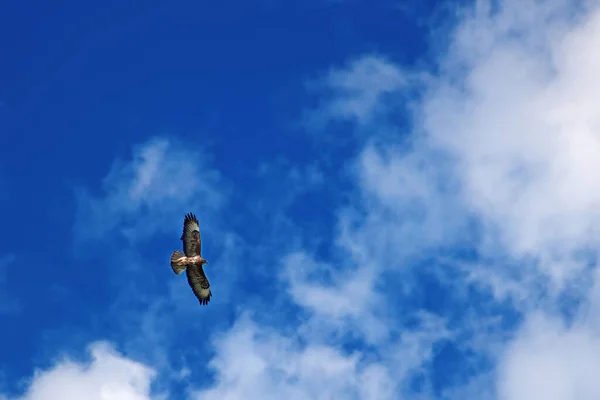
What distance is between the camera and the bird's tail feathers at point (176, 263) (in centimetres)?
5219

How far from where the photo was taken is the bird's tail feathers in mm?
52188

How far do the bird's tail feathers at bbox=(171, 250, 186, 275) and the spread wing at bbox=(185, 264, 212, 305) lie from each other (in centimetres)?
51

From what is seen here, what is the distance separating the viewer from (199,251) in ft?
172

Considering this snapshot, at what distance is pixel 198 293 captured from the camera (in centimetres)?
5381

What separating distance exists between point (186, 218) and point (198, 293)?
494 cm

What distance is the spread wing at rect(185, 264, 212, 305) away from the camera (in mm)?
52875

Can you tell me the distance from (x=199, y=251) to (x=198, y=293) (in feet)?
10.1

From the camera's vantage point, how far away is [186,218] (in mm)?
52750

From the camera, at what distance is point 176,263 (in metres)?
52.1

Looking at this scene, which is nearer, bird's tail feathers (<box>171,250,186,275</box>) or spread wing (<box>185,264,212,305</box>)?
bird's tail feathers (<box>171,250,186,275</box>)

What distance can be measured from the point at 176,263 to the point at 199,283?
2.38 m

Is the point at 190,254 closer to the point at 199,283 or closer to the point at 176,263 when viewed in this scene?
the point at 176,263

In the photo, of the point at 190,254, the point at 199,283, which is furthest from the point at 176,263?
the point at 199,283

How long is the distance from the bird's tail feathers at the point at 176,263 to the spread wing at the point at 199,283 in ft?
1.66
